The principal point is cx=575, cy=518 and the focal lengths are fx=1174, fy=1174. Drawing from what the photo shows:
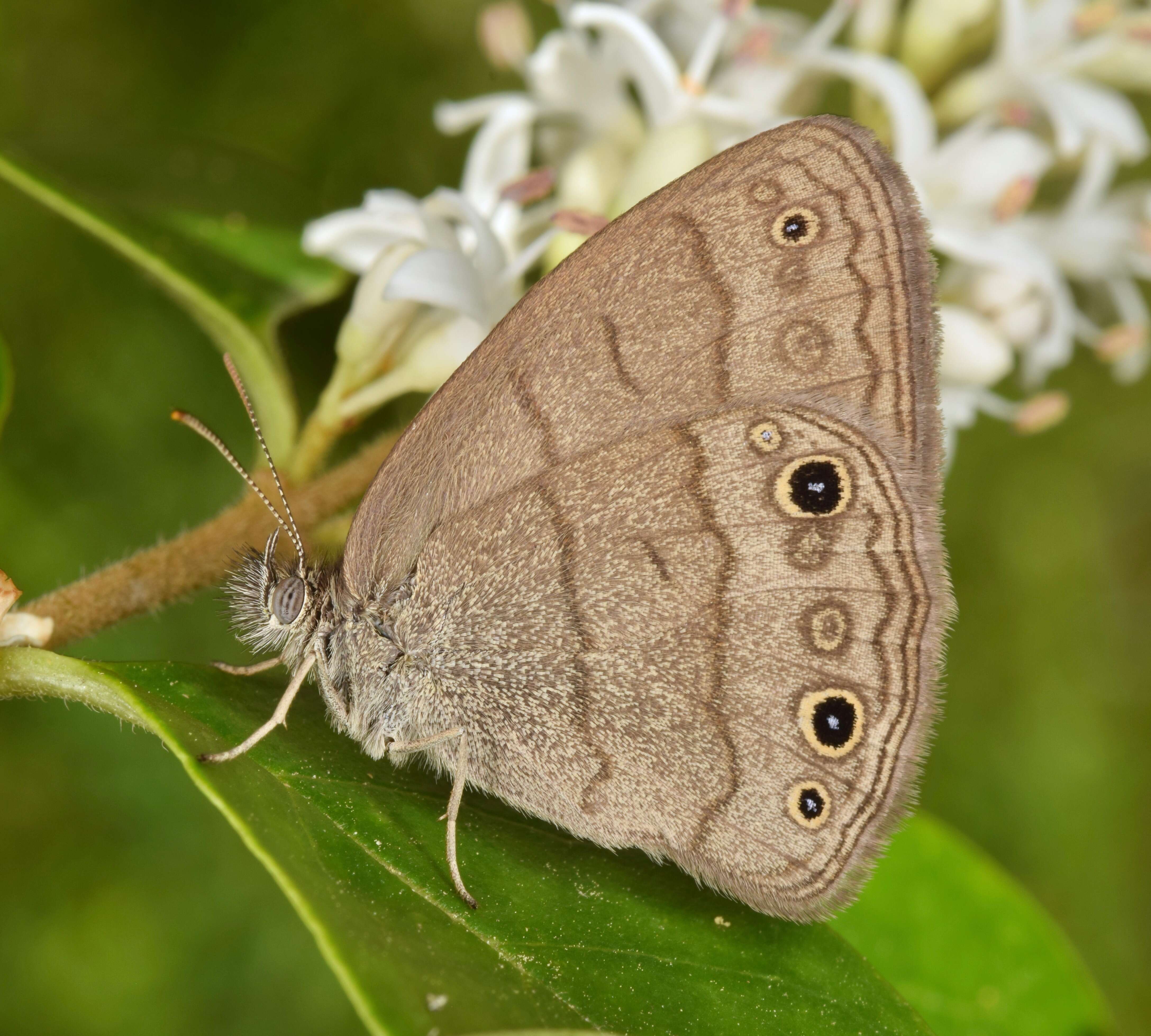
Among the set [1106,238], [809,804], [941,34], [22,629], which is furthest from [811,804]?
[941,34]

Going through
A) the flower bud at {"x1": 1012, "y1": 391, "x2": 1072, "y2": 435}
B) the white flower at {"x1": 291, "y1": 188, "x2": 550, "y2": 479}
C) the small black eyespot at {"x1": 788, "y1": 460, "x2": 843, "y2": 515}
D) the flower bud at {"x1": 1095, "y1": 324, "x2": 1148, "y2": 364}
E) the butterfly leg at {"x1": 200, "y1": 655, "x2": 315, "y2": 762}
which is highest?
the white flower at {"x1": 291, "y1": 188, "x2": 550, "y2": 479}

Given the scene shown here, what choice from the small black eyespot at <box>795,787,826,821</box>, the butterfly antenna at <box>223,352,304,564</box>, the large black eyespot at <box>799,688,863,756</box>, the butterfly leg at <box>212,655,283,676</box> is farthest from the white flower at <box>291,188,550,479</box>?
the small black eyespot at <box>795,787,826,821</box>

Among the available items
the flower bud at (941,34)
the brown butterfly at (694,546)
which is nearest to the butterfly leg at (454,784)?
the brown butterfly at (694,546)

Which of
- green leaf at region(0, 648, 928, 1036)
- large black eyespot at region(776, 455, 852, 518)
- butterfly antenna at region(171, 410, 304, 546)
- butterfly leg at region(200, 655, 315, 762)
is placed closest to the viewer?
green leaf at region(0, 648, 928, 1036)

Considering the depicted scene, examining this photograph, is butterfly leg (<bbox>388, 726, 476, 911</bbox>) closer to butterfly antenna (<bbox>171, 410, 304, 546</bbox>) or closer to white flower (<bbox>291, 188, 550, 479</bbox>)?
butterfly antenna (<bbox>171, 410, 304, 546</bbox>)

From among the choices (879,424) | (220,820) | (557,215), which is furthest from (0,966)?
(879,424)

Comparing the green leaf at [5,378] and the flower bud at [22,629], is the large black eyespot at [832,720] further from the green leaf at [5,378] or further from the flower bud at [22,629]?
the green leaf at [5,378]

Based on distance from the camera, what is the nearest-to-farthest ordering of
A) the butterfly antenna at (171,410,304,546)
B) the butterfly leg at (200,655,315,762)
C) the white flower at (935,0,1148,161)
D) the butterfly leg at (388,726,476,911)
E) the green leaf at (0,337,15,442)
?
the butterfly leg at (200,655,315,762) < the butterfly leg at (388,726,476,911) < the butterfly antenna at (171,410,304,546) < the green leaf at (0,337,15,442) < the white flower at (935,0,1148,161)
